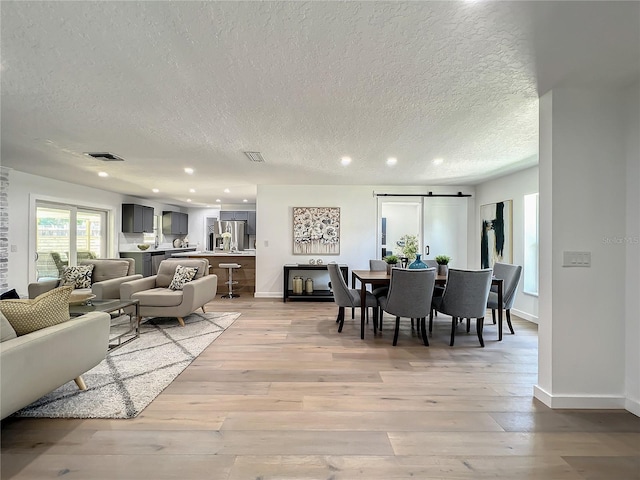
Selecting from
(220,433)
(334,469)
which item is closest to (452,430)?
(334,469)

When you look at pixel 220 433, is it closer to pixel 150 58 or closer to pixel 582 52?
pixel 150 58

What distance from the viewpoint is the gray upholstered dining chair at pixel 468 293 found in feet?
11.4

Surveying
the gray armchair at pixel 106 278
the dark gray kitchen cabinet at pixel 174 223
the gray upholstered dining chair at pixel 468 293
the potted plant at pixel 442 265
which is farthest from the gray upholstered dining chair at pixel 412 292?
the dark gray kitchen cabinet at pixel 174 223

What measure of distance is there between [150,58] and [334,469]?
2.63 meters

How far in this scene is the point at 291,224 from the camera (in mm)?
6340

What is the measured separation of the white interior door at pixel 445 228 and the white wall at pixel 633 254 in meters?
4.05

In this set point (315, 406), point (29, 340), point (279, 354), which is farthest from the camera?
point (279, 354)

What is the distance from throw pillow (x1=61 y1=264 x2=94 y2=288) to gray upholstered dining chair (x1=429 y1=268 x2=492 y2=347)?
5465mm

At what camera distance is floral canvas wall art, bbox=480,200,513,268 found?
5117 millimetres

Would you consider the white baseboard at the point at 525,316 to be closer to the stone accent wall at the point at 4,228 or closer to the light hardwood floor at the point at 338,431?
the light hardwood floor at the point at 338,431

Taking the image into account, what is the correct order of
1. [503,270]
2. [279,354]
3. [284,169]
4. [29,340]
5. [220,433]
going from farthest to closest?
[284,169]
[503,270]
[279,354]
[220,433]
[29,340]

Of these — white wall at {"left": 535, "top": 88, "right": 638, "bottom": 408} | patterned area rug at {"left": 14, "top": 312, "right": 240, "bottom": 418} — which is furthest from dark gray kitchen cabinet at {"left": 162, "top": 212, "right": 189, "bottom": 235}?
white wall at {"left": 535, "top": 88, "right": 638, "bottom": 408}

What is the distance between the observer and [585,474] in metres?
1.62

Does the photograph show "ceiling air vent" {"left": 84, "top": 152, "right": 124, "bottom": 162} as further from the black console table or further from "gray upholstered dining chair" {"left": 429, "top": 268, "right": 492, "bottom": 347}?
"gray upholstered dining chair" {"left": 429, "top": 268, "right": 492, "bottom": 347}
